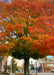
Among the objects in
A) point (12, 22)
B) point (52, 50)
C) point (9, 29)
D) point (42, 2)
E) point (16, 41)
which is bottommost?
point (52, 50)

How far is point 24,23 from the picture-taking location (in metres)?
18.2

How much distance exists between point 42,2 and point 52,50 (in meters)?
6.79

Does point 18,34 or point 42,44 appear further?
point 18,34

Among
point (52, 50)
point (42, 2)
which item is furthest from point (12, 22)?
point (52, 50)

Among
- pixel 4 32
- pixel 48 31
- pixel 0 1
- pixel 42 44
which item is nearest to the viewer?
pixel 42 44

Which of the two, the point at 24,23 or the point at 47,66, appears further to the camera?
the point at 47,66

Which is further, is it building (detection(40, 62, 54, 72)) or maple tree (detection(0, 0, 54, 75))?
building (detection(40, 62, 54, 72))

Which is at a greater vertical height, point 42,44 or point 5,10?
point 5,10

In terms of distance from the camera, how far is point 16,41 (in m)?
18.2

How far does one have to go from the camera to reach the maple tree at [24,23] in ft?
55.8

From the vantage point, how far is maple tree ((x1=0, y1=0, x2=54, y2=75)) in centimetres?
1702

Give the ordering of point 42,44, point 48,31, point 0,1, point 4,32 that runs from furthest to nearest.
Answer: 1. point 0,1
2. point 4,32
3. point 48,31
4. point 42,44

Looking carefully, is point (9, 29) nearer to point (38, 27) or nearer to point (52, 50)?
point (38, 27)

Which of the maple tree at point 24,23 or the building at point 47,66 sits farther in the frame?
the building at point 47,66
